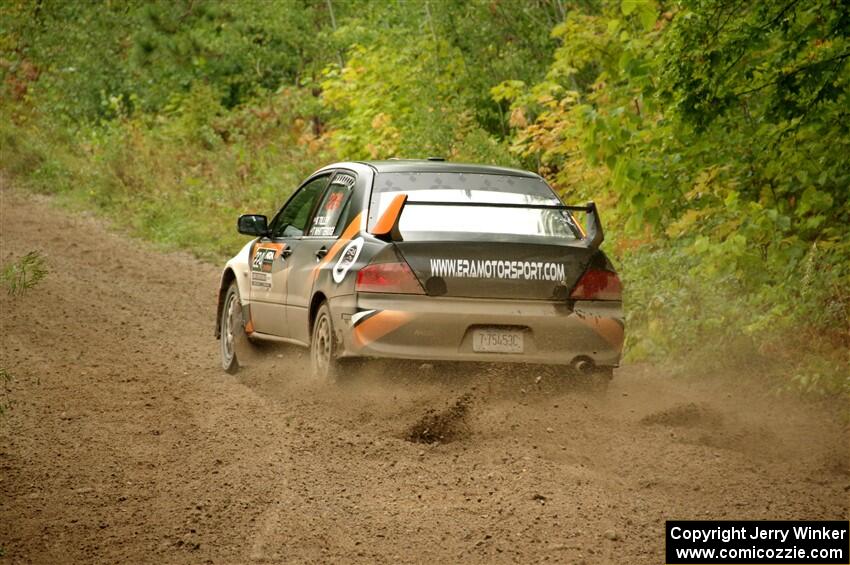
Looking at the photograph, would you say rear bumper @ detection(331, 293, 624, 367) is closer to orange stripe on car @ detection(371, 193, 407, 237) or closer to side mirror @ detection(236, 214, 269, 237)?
orange stripe on car @ detection(371, 193, 407, 237)

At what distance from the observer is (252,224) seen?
31.4 feet

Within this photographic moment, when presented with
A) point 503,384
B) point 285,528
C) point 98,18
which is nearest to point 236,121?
point 98,18

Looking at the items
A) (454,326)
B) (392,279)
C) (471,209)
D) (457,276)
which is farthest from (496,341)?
(471,209)

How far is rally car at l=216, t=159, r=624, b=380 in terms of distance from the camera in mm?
7598

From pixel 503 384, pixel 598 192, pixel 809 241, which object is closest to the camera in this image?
pixel 503 384

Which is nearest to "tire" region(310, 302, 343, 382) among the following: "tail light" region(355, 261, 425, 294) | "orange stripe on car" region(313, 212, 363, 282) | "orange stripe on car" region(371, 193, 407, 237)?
"orange stripe on car" region(313, 212, 363, 282)

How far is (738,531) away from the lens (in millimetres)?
5324

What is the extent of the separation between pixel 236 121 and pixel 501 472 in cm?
1924

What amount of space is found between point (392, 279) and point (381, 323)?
0.28 m

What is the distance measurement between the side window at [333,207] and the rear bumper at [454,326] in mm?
908

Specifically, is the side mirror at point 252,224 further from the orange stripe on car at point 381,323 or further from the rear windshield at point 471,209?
the orange stripe on car at point 381,323

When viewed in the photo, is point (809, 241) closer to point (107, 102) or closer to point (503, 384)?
point (503, 384)

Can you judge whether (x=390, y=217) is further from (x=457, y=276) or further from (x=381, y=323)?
(x=381, y=323)

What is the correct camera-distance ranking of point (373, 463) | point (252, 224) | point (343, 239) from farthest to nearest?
point (252, 224) < point (343, 239) < point (373, 463)
